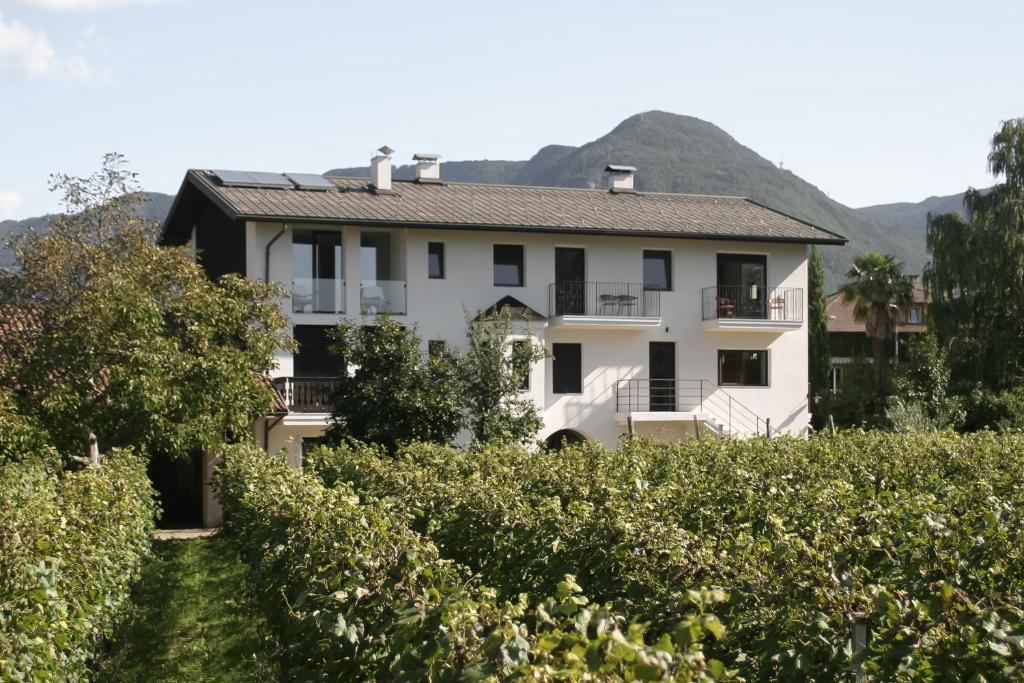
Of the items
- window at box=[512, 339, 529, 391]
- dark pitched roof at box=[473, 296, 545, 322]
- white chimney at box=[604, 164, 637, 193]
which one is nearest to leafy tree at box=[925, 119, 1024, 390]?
white chimney at box=[604, 164, 637, 193]

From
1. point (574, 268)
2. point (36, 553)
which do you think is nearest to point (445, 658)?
point (36, 553)

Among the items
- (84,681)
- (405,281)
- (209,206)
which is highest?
(209,206)

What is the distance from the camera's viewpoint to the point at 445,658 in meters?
4.24

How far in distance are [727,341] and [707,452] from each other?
18257 millimetres

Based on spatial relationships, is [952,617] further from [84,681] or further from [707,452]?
[707,452]

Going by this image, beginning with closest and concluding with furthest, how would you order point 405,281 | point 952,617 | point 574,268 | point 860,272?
point 952,617 < point 405,281 < point 574,268 < point 860,272

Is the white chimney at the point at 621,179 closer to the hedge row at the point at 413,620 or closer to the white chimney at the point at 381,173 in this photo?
the white chimney at the point at 381,173

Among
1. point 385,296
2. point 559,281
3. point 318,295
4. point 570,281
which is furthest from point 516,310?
point 318,295

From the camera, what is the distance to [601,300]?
31.7 m

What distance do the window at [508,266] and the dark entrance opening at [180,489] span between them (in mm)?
9169

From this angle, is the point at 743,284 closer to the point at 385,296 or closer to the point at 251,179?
the point at 385,296

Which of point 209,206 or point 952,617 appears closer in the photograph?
point 952,617

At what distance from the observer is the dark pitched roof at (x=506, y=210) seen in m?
29.5

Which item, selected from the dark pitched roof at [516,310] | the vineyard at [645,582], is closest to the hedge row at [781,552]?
the vineyard at [645,582]
